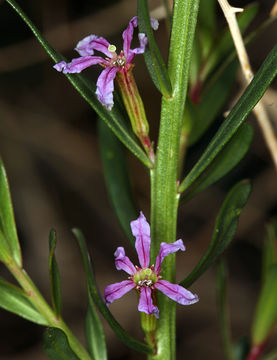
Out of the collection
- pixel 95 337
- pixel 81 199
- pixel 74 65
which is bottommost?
pixel 95 337

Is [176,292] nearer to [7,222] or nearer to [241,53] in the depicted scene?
[7,222]

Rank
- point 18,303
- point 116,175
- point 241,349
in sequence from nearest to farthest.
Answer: point 18,303 → point 116,175 → point 241,349

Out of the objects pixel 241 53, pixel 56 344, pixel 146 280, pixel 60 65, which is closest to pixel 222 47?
pixel 241 53

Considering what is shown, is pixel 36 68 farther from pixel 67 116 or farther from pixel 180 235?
pixel 180 235

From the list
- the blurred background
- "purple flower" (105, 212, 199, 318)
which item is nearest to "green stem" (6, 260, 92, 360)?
"purple flower" (105, 212, 199, 318)

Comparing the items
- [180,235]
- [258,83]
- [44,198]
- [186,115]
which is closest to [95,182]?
[44,198]

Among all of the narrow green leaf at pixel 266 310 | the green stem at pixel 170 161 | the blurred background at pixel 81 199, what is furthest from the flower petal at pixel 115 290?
the blurred background at pixel 81 199
